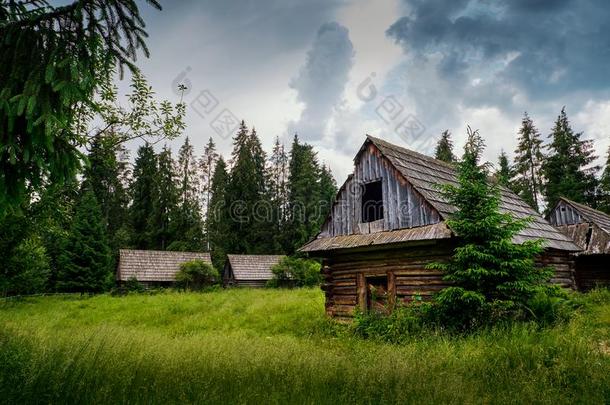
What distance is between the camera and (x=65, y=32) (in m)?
4.30

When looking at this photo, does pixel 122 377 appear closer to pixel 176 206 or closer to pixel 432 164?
pixel 432 164

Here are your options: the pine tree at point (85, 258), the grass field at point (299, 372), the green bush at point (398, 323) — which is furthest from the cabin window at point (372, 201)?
the pine tree at point (85, 258)

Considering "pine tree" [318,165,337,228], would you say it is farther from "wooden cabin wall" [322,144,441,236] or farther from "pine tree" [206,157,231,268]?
"wooden cabin wall" [322,144,441,236]

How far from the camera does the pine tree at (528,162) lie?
139 feet

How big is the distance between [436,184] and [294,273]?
25235 mm

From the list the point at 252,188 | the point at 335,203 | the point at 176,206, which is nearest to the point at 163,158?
the point at 176,206

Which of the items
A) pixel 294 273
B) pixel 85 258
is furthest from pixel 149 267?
pixel 294 273

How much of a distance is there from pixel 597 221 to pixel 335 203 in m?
15.7

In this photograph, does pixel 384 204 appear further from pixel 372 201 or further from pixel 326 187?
pixel 326 187

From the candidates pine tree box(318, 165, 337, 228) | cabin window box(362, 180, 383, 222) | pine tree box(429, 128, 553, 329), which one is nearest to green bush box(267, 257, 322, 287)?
pine tree box(318, 165, 337, 228)

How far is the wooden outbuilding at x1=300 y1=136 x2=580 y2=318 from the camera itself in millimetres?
11969

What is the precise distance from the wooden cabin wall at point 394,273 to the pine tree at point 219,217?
1328 inches

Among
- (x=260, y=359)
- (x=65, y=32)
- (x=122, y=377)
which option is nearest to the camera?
(x=65, y=32)

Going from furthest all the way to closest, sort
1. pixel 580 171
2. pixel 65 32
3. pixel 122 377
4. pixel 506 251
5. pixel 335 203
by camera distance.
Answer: pixel 580 171 → pixel 335 203 → pixel 506 251 → pixel 122 377 → pixel 65 32
